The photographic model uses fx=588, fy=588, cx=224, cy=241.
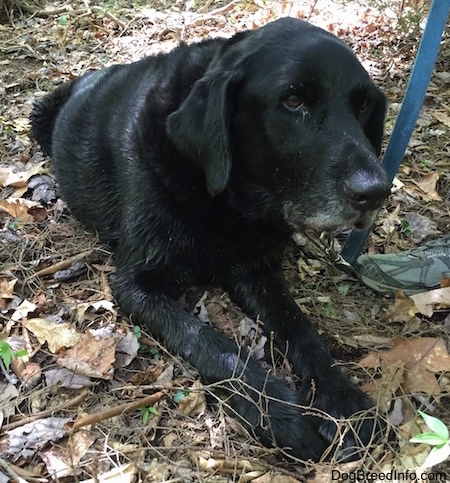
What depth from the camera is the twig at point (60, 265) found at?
3110mm

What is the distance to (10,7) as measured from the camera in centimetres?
609

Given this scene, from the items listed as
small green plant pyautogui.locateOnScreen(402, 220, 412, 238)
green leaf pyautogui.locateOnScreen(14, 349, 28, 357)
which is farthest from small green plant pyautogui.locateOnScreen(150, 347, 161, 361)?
small green plant pyautogui.locateOnScreen(402, 220, 412, 238)

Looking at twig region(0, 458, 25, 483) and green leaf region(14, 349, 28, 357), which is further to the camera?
green leaf region(14, 349, 28, 357)

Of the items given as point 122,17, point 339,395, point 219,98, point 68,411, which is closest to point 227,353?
point 339,395

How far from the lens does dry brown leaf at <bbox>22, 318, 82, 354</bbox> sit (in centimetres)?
266

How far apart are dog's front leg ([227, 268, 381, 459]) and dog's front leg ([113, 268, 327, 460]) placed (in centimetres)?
11

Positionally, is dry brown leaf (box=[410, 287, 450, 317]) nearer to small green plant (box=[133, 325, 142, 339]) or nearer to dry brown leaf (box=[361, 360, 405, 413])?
dry brown leaf (box=[361, 360, 405, 413])

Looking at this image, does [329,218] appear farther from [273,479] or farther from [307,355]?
[273,479]

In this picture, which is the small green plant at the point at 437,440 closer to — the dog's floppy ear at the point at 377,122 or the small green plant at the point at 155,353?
the small green plant at the point at 155,353

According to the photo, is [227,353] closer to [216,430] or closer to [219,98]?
[216,430]

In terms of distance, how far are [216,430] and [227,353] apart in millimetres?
344

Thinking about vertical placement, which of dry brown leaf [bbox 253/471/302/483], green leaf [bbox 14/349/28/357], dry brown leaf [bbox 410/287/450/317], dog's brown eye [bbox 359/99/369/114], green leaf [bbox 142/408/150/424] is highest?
dog's brown eye [bbox 359/99/369/114]

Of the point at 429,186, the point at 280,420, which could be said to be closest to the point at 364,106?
the point at 280,420

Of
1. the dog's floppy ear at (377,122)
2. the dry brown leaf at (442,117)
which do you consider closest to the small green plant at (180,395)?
the dog's floppy ear at (377,122)
